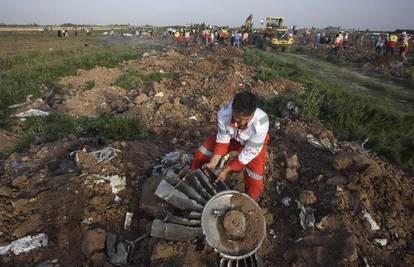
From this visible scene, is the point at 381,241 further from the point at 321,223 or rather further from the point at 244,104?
the point at 244,104

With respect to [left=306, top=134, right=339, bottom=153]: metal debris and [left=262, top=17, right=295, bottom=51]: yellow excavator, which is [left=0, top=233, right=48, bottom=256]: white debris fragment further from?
[left=262, top=17, right=295, bottom=51]: yellow excavator

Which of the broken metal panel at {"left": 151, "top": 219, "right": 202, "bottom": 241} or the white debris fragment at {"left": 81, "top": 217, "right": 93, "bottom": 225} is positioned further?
the white debris fragment at {"left": 81, "top": 217, "right": 93, "bottom": 225}

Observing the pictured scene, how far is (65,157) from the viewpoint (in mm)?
4961

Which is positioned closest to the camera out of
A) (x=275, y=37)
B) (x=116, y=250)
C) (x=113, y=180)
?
(x=116, y=250)

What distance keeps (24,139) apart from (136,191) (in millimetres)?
3120

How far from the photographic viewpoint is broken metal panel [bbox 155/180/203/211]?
3256 millimetres

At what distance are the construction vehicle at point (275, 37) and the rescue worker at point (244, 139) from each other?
22.6 metres

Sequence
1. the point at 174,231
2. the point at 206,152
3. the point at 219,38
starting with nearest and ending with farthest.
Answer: the point at 174,231 < the point at 206,152 < the point at 219,38

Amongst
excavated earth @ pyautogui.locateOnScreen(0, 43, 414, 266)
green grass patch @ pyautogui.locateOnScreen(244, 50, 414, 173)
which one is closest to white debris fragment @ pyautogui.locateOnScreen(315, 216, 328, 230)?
excavated earth @ pyautogui.locateOnScreen(0, 43, 414, 266)

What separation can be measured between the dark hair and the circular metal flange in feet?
2.40

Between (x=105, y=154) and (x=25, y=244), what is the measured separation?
1.58 metres

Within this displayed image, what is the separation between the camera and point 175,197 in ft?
10.9

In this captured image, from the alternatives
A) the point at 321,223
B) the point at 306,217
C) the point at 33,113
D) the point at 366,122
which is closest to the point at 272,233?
the point at 306,217

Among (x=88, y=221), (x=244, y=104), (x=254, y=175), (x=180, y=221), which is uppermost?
(x=244, y=104)
